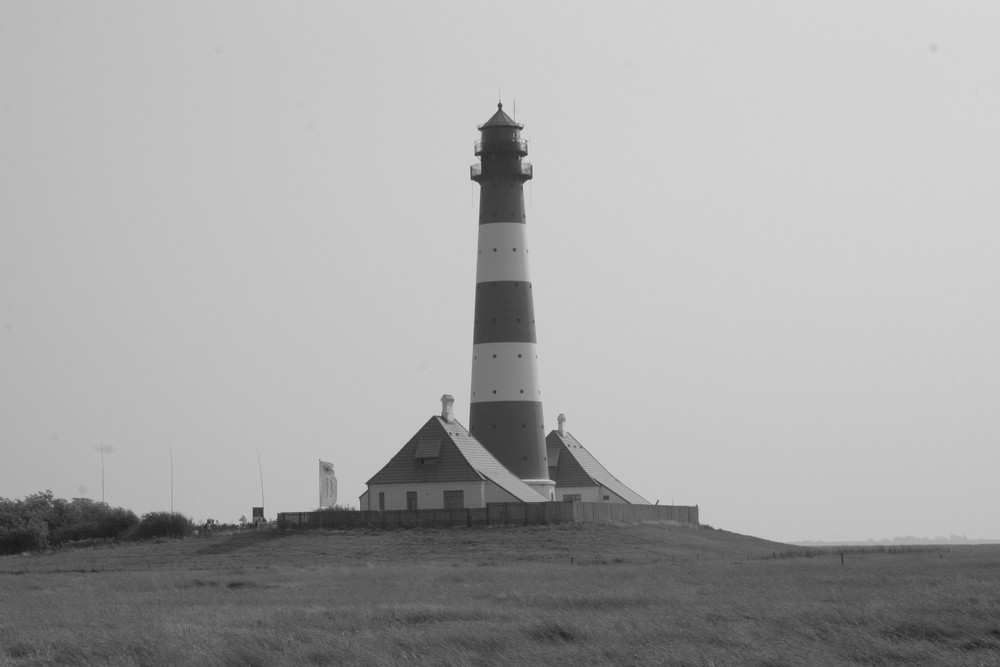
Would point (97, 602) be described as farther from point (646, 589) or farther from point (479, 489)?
point (479, 489)

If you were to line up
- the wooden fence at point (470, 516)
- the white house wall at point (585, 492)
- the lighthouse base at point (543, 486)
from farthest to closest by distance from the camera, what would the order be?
the white house wall at point (585, 492) < the lighthouse base at point (543, 486) < the wooden fence at point (470, 516)

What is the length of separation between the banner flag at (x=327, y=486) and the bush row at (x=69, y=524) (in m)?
7.49

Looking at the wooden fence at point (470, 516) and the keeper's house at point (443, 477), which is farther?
the keeper's house at point (443, 477)

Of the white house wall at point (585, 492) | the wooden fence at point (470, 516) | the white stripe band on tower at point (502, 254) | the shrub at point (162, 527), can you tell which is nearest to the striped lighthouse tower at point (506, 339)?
the white stripe band on tower at point (502, 254)

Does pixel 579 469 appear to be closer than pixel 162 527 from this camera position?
No

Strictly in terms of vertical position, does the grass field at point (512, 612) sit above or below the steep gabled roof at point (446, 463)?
below

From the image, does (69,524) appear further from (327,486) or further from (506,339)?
(506,339)

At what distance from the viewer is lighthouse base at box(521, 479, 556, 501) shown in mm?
74025

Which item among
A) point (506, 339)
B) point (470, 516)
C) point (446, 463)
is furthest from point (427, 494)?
point (506, 339)

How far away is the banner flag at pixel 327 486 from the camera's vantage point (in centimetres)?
7588

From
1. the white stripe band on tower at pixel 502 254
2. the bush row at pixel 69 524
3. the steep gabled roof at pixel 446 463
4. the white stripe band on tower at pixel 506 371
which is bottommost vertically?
the bush row at pixel 69 524

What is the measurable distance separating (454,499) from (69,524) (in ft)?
84.4

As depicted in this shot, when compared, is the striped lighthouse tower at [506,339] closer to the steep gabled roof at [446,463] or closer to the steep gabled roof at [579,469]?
the steep gabled roof at [446,463]

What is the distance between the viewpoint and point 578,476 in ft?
276
